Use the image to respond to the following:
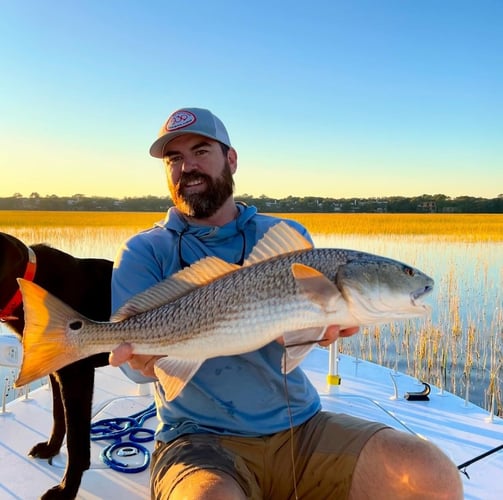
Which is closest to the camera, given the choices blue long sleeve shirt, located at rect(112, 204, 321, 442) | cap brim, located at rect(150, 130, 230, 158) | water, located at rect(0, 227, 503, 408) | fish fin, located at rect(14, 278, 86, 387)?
fish fin, located at rect(14, 278, 86, 387)

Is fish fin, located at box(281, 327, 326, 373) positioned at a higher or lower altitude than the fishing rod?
higher

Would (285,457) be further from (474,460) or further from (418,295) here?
(474,460)

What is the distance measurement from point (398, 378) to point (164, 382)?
3931 mm

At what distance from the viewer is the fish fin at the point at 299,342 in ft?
7.92

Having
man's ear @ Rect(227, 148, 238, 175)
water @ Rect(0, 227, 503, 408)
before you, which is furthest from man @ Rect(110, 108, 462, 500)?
water @ Rect(0, 227, 503, 408)

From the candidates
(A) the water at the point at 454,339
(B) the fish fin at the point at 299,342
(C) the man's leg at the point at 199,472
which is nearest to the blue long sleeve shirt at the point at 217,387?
(C) the man's leg at the point at 199,472

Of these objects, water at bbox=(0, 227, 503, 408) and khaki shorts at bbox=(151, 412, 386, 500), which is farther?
water at bbox=(0, 227, 503, 408)

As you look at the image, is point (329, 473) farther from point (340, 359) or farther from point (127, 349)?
point (340, 359)

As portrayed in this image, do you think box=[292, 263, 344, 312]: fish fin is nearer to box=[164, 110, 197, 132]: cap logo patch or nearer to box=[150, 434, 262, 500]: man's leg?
box=[150, 434, 262, 500]: man's leg

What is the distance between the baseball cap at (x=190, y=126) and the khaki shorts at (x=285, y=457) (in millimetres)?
1880

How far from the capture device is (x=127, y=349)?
102 inches

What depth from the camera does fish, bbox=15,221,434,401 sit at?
237cm

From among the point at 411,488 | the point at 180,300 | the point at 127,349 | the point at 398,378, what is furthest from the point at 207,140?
the point at 398,378

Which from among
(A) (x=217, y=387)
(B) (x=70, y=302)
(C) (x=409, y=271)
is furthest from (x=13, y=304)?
(C) (x=409, y=271)
